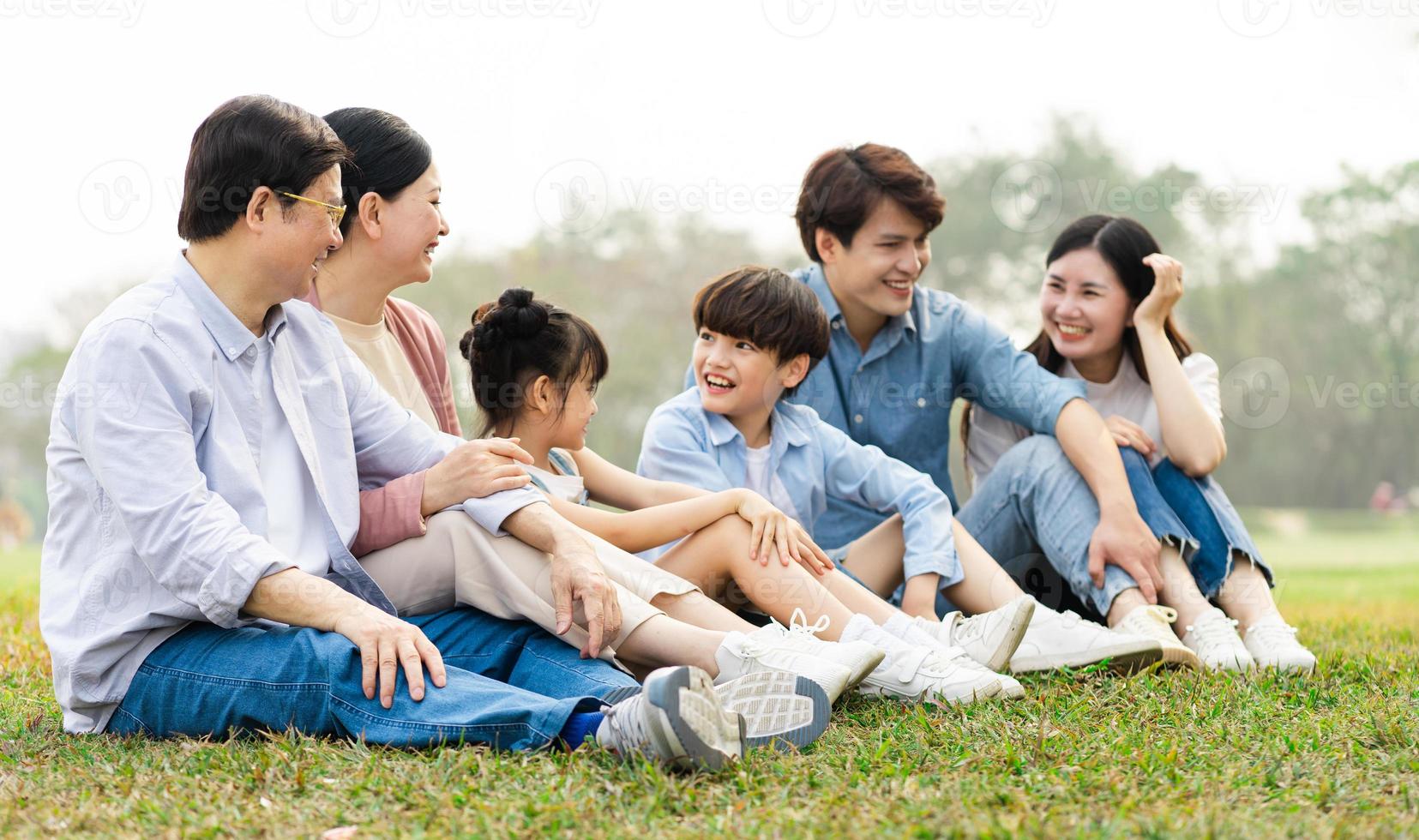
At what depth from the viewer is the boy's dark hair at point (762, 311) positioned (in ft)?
12.0

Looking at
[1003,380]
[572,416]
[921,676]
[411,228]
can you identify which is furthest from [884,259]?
[921,676]

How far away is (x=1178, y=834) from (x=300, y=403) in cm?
189

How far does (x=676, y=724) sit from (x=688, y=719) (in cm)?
2

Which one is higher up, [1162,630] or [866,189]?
[866,189]

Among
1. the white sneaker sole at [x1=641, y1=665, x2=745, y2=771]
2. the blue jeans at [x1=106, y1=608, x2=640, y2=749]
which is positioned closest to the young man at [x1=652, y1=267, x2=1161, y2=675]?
the blue jeans at [x1=106, y1=608, x2=640, y2=749]

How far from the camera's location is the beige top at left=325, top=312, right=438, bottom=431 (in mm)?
3328

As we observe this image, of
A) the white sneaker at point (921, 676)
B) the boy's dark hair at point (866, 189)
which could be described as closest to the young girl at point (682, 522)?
the white sneaker at point (921, 676)

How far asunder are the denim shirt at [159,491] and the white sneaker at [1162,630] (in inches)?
66.6

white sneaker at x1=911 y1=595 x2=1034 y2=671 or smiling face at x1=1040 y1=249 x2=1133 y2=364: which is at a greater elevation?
smiling face at x1=1040 y1=249 x2=1133 y2=364

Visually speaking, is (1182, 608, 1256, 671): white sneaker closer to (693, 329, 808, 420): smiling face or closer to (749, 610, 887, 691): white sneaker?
(749, 610, 887, 691): white sneaker

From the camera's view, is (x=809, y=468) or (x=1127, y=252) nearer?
(x=809, y=468)

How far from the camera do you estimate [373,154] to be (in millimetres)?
3309

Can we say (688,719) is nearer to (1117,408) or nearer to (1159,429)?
(1159,429)

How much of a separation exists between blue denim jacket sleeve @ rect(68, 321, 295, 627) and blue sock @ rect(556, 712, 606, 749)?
0.60 m
